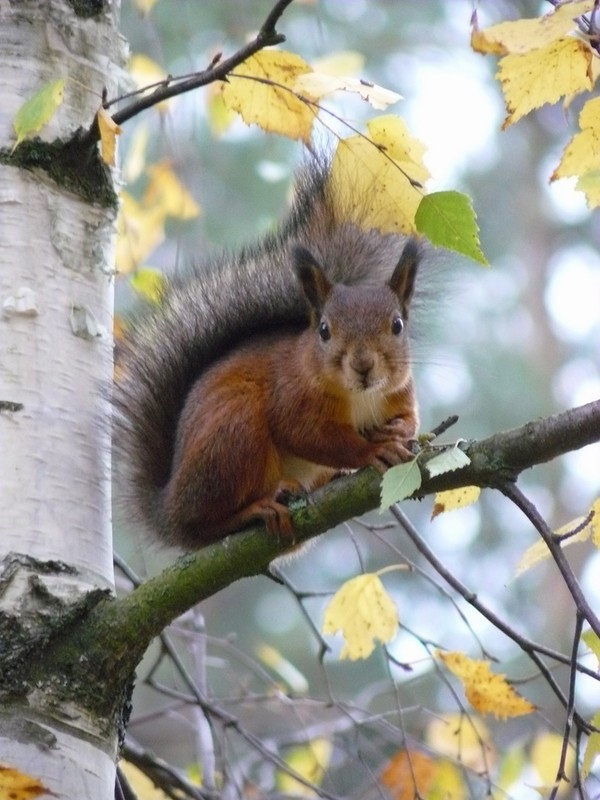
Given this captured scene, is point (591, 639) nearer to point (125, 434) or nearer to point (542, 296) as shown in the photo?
point (125, 434)

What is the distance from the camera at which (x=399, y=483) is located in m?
1.19

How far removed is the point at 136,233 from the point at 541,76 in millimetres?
1297

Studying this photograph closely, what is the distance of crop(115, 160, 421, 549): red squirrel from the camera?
70.9 inches

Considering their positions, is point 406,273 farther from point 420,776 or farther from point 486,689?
point 420,776

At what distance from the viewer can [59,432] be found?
1.43 meters

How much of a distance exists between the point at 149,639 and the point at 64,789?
0.60ft

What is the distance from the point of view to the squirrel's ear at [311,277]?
1.85 metres

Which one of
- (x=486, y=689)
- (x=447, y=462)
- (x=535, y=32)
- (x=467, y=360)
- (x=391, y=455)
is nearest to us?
(x=535, y=32)

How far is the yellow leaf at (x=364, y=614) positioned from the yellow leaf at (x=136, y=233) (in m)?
0.78

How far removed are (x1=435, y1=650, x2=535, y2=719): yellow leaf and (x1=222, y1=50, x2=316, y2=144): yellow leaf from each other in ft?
2.66

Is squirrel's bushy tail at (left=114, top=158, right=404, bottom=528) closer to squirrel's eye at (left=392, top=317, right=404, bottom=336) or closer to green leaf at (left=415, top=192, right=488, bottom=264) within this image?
squirrel's eye at (left=392, top=317, right=404, bottom=336)

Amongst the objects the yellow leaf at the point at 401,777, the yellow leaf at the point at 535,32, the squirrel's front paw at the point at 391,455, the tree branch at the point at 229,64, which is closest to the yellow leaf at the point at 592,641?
the squirrel's front paw at the point at 391,455

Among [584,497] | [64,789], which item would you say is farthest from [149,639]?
[584,497]

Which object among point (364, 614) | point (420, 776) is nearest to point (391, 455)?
point (364, 614)
